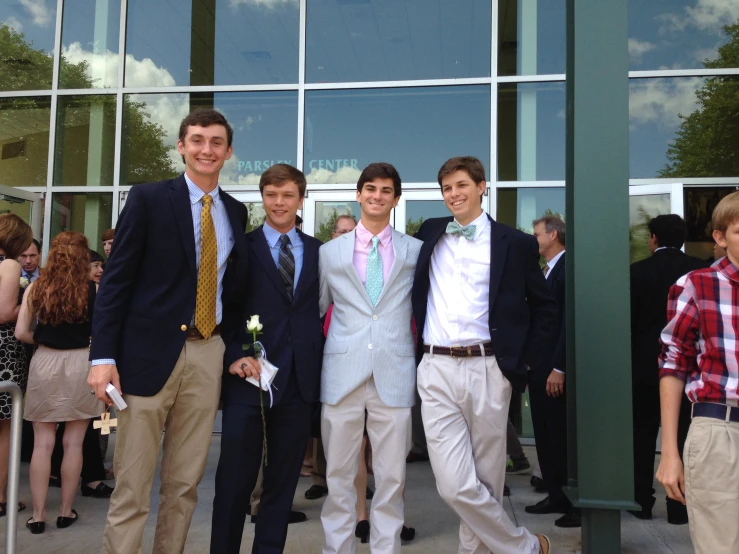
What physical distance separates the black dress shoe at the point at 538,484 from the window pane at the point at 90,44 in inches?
269

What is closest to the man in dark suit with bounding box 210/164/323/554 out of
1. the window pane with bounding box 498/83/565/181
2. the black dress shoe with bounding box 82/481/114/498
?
the black dress shoe with bounding box 82/481/114/498

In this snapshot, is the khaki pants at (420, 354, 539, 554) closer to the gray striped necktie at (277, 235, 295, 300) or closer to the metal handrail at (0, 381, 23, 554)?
the gray striped necktie at (277, 235, 295, 300)

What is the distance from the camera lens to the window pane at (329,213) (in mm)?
7727

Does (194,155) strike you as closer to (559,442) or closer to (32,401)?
(32,401)

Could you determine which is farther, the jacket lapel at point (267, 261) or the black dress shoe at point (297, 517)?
the black dress shoe at point (297, 517)

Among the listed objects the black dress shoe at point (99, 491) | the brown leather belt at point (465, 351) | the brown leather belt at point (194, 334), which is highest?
the brown leather belt at point (194, 334)

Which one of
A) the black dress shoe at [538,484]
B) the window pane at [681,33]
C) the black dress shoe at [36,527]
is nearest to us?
the black dress shoe at [36,527]

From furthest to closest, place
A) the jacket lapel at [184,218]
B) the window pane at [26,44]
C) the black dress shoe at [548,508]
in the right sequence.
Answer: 1. the window pane at [26,44]
2. the black dress shoe at [548,508]
3. the jacket lapel at [184,218]

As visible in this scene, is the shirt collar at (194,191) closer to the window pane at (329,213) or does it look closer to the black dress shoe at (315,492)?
the black dress shoe at (315,492)

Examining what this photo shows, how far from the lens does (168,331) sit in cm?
290

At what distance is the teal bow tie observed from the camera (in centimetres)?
330

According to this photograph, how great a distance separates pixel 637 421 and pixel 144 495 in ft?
10.8

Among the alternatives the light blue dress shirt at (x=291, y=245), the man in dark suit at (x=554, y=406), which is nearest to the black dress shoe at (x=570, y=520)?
the man in dark suit at (x=554, y=406)

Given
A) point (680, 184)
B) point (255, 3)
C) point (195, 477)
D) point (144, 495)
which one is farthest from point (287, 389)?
point (255, 3)
